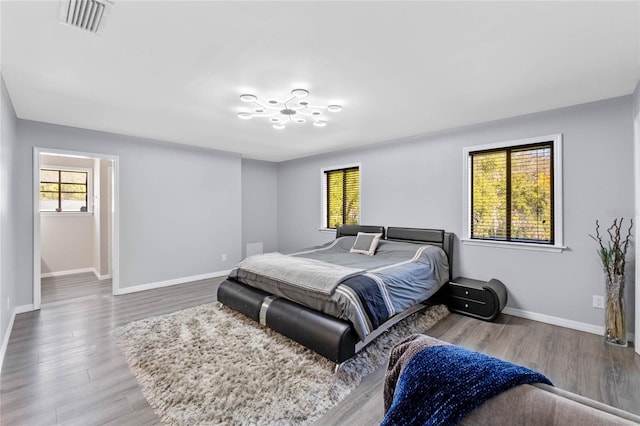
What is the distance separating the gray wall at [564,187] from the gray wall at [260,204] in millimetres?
2568

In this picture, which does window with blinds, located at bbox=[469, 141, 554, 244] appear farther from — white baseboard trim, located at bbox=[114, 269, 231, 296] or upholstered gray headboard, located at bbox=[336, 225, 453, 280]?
white baseboard trim, located at bbox=[114, 269, 231, 296]

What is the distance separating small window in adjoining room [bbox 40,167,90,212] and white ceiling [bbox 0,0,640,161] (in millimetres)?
2660

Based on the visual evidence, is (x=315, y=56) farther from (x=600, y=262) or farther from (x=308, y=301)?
(x=600, y=262)

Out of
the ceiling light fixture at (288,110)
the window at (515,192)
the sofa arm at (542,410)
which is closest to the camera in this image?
the sofa arm at (542,410)

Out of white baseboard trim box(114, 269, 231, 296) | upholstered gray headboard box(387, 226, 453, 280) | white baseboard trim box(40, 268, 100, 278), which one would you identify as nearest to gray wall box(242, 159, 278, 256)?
white baseboard trim box(114, 269, 231, 296)

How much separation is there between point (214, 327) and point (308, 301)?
1166 millimetres

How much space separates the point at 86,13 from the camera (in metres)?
1.72

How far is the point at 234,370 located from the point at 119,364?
102cm

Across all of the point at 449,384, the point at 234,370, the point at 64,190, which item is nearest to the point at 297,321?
the point at 234,370

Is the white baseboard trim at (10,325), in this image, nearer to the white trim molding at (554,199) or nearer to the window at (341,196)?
the window at (341,196)

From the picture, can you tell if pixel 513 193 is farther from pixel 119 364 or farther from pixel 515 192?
pixel 119 364

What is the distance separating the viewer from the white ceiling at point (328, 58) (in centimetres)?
172

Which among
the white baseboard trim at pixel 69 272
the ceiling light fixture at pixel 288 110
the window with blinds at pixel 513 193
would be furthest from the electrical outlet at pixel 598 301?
the white baseboard trim at pixel 69 272

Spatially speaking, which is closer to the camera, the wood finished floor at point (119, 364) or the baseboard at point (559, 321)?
the wood finished floor at point (119, 364)
